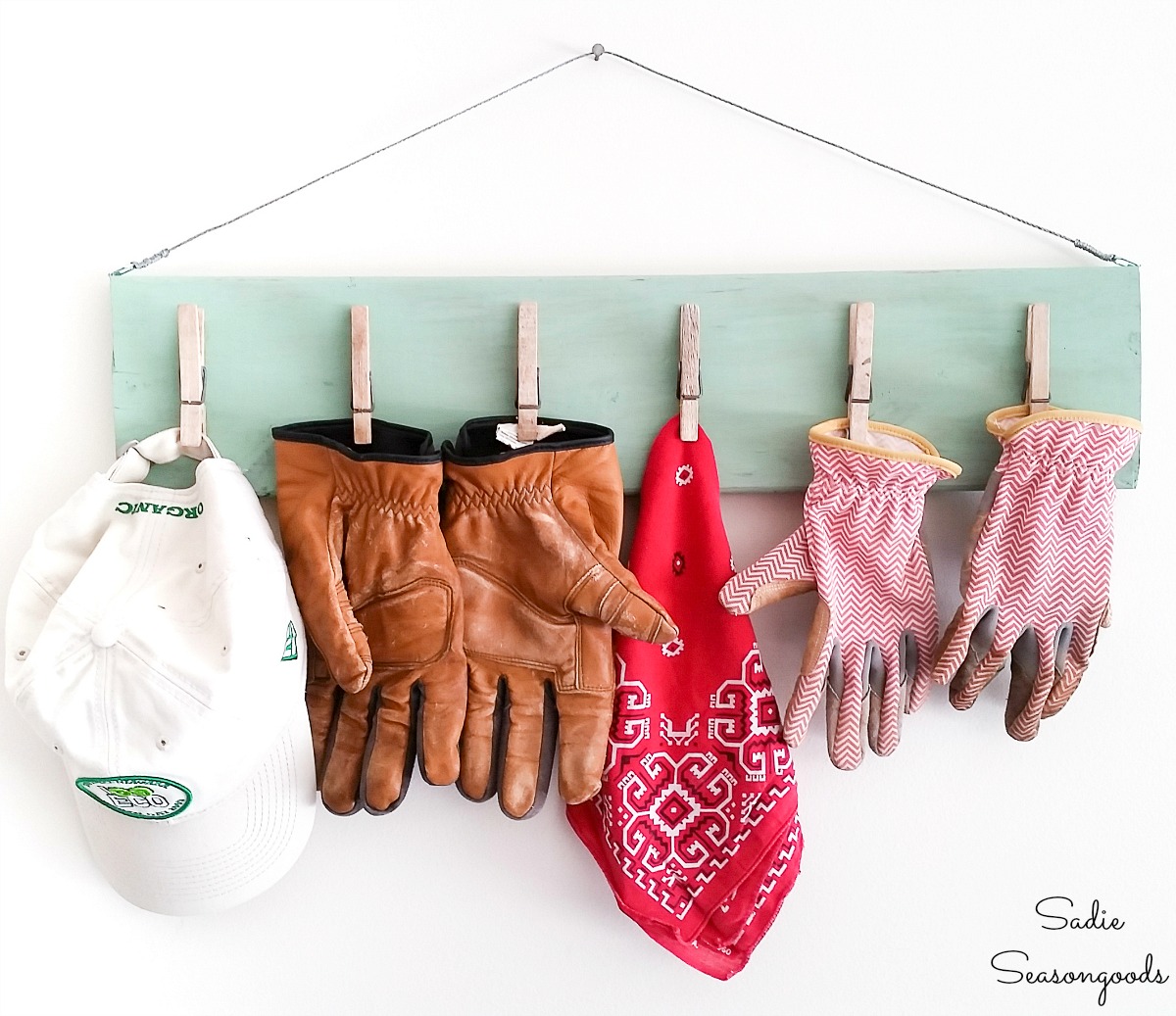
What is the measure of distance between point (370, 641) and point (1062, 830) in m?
0.90

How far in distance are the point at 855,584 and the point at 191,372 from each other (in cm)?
81

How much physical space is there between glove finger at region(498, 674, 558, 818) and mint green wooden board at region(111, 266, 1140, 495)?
0.31 m


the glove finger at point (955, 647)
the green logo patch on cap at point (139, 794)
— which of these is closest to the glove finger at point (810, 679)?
the glove finger at point (955, 647)

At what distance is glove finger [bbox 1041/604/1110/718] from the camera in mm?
1074

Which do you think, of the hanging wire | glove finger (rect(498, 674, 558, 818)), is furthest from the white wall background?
glove finger (rect(498, 674, 558, 818))

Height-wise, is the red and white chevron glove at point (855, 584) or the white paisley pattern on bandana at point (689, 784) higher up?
the red and white chevron glove at point (855, 584)

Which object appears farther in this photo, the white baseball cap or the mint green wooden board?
the mint green wooden board

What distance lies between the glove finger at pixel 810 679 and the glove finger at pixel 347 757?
0.49m

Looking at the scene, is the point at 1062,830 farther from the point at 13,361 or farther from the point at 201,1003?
the point at 13,361

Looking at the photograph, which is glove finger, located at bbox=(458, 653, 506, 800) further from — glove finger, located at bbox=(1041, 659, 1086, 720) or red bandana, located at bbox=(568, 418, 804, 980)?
glove finger, located at bbox=(1041, 659, 1086, 720)

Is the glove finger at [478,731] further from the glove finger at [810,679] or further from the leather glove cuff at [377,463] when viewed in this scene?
the glove finger at [810,679]

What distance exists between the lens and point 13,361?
1156 mm

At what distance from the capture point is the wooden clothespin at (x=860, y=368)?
1094mm

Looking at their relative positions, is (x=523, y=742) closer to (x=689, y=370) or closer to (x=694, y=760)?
(x=694, y=760)
